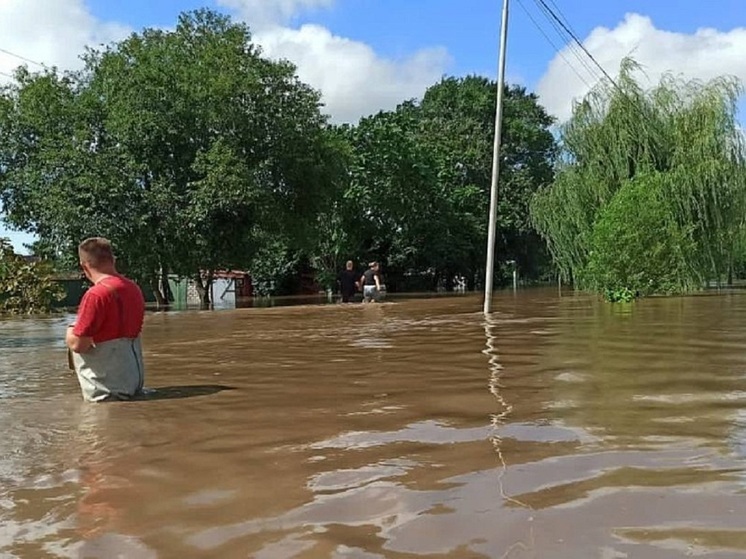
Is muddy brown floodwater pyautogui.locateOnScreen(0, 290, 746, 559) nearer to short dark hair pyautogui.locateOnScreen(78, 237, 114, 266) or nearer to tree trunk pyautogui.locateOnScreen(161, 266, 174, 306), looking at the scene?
short dark hair pyautogui.locateOnScreen(78, 237, 114, 266)

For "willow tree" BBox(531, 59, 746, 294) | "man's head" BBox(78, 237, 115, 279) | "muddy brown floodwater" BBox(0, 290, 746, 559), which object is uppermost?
"willow tree" BBox(531, 59, 746, 294)

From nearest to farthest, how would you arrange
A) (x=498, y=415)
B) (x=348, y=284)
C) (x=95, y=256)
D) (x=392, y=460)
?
(x=392, y=460), (x=498, y=415), (x=95, y=256), (x=348, y=284)

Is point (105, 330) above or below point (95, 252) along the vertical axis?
below

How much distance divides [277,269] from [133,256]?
2284 cm

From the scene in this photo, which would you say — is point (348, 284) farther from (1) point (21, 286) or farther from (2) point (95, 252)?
(2) point (95, 252)

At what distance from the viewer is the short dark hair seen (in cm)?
758

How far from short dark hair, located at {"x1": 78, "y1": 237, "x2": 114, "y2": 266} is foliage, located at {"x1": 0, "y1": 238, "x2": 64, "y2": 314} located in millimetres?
23416

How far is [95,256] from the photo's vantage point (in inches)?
300

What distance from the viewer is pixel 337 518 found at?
12.9 feet

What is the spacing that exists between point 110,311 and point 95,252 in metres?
0.56

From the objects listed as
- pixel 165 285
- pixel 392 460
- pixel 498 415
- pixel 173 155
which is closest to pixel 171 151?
pixel 173 155

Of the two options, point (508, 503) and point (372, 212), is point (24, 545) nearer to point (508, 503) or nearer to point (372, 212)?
point (508, 503)

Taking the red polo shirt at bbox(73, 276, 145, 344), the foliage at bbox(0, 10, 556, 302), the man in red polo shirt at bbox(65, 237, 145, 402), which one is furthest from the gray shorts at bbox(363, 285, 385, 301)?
the red polo shirt at bbox(73, 276, 145, 344)

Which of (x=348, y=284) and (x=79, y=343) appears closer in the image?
(x=79, y=343)
